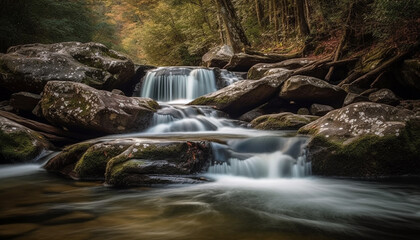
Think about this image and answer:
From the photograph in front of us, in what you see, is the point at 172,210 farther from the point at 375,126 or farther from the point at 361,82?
the point at 361,82

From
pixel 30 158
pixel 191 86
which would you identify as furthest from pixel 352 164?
pixel 191 86

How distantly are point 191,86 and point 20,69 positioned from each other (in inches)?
247

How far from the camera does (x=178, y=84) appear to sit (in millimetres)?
12594

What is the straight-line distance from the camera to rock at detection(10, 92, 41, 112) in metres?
8.02

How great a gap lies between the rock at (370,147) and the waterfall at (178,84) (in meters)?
7.75

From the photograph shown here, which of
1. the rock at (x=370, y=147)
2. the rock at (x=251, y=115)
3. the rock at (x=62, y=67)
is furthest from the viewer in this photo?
the rock at (x=251, y=115)

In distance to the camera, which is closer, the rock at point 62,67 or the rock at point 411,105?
the rock at point 411,105

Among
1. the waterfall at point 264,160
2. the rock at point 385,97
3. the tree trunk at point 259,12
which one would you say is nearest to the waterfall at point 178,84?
the rock at point 385,97

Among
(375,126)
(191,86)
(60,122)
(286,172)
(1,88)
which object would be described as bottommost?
(286,172)

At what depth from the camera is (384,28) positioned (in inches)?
314

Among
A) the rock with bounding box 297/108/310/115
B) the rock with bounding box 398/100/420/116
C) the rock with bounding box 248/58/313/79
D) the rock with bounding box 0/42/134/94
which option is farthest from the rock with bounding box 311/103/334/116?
the rock with bounding box 0/42/134/94

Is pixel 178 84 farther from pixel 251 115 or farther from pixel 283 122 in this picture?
pixel 283 122

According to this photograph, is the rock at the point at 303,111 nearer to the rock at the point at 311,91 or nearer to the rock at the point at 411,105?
the rock at the point at 311,91

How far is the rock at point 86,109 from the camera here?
263 inches
